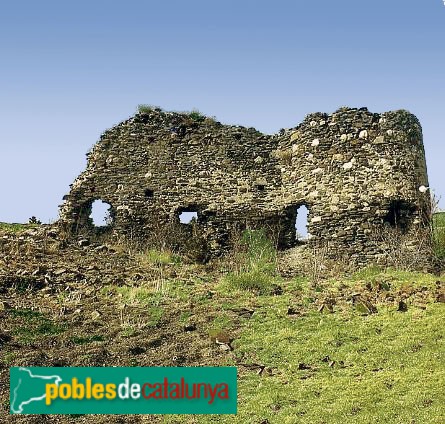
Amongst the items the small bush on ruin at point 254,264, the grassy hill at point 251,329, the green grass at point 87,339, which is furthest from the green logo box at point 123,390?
the small bush on ruin at point 254,264

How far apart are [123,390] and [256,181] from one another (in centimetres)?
947

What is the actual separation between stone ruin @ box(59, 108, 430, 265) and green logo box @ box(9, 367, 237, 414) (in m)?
7.64

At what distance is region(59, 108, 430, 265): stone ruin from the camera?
1535cm

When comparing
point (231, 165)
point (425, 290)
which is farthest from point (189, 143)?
point (425, 290)

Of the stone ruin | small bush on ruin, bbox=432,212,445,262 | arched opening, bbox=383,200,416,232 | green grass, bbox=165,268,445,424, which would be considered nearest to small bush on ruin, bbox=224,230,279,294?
the stone ruin

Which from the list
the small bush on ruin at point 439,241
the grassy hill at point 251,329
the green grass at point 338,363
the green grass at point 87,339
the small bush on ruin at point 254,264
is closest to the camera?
the green grass at point 338,363

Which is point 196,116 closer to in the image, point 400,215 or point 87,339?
point 400,215

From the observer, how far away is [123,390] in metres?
7.84

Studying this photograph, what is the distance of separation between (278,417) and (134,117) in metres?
11.5

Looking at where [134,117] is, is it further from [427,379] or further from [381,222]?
[427,379]

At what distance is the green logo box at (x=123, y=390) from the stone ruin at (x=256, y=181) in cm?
764

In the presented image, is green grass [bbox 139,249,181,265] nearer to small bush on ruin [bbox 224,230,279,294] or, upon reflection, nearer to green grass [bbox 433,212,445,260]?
small bush on ruin [bbox 224,230,279,294]

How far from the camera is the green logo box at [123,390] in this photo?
7527 mm

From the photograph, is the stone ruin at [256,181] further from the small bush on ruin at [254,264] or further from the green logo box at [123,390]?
the green logo box at [123,390]
